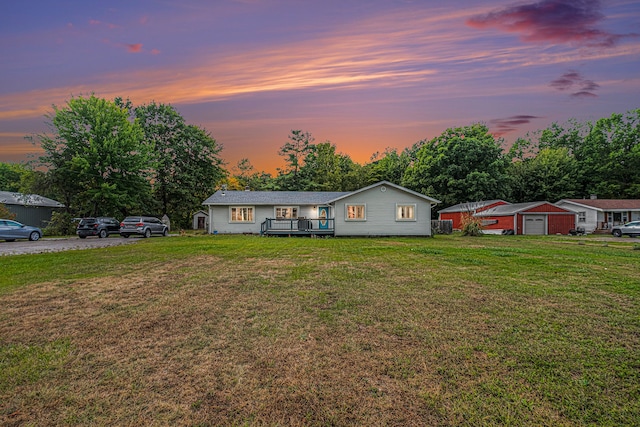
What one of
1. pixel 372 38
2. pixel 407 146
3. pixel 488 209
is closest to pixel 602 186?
pixel 488 209

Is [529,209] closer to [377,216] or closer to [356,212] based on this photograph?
[377,216]

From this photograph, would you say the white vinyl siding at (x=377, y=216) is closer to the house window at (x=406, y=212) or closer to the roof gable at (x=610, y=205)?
the house window at (x=406, y=212)

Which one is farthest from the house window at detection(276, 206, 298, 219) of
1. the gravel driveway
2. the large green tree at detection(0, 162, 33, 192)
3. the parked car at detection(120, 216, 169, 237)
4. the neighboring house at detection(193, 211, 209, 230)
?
the large green tree at detection(0, 162, 33, 192)

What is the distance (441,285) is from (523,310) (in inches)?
76.8

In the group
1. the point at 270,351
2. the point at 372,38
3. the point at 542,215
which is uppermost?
the point at 372,38

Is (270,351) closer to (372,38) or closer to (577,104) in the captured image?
(372,38)

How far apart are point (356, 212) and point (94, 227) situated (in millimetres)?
19323

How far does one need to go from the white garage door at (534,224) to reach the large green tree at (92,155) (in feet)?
131

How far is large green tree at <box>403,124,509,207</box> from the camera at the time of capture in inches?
1677

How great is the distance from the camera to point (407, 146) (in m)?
63.8

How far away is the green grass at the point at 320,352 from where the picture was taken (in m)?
2.71

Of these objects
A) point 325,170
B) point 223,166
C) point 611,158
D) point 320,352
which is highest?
point 611,158

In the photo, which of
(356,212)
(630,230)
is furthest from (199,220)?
(630,230)

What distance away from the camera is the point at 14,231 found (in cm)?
2002
